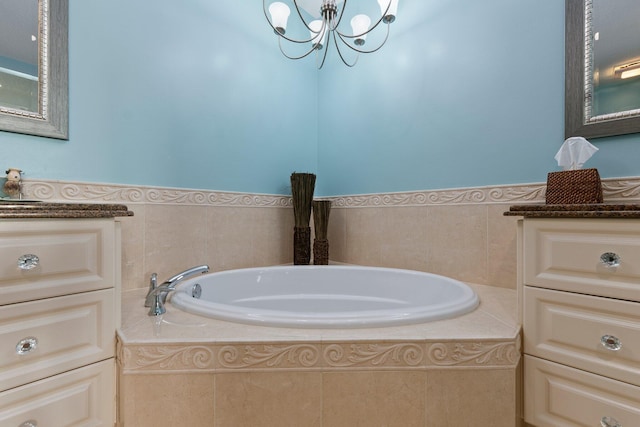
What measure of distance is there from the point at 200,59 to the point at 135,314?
4.59 feet

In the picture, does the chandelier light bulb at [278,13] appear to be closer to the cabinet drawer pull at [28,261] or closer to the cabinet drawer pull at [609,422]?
the cabinet drawer pull at [28,261]

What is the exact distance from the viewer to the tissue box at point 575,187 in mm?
1011

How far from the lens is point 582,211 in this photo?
80 centimetres

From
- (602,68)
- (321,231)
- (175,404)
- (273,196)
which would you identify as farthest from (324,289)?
(602,68)

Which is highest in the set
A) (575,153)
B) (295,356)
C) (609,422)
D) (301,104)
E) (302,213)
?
(301,104)

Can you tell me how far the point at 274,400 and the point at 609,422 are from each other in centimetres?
88

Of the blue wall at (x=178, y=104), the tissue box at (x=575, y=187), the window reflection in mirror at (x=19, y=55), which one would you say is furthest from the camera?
the blue wall at (x=178, y=104)

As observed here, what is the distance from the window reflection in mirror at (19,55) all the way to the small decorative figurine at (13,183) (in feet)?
0.85

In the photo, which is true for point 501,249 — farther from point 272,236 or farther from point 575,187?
point 272,236

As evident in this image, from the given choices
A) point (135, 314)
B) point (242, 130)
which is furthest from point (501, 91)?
point (135, 314)

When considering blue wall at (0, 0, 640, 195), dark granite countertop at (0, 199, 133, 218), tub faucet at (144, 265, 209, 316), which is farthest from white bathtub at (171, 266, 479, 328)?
blue wall at (0, 0, 640, 195)

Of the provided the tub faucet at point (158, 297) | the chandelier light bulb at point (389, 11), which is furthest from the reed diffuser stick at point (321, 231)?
the chandelier light bulb at point (389, 11)

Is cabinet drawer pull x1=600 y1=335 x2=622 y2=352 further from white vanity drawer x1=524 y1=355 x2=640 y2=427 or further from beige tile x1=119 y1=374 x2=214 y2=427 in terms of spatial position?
beige tile x1=119 y1=374 x2=214 y2=427

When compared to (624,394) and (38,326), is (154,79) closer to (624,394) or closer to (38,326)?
(38,326)
